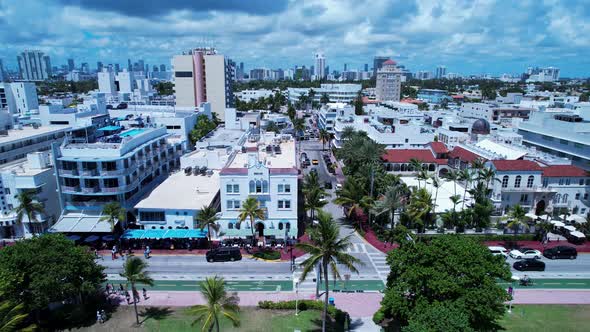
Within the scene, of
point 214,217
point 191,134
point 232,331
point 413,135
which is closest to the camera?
point 232,331

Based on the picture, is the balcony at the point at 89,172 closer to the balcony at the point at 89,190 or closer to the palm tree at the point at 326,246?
the balcony at the point at 89,190

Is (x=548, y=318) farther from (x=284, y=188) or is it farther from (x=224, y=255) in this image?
(x=224, y=255)

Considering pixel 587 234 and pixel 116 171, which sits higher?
pixel 116 171


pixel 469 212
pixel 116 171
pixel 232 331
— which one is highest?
pixel 116 171

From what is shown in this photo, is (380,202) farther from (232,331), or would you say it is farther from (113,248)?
(113,248)

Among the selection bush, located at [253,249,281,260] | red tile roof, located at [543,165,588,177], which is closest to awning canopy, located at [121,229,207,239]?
bush, located at [253,249,281,260]

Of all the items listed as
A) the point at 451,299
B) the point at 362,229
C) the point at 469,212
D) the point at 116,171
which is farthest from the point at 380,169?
the point at 116,171
